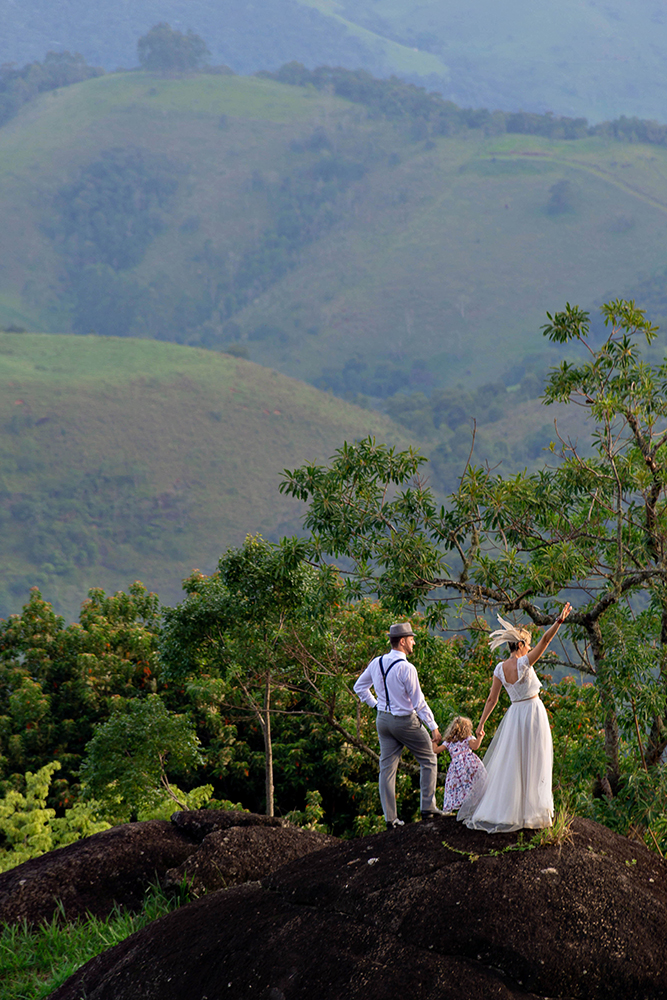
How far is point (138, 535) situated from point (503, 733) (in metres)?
131

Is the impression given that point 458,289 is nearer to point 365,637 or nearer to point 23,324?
point 23,324

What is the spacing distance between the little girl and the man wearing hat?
0.54 meters

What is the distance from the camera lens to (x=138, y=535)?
5330 inches

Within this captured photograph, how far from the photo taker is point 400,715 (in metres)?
9.23

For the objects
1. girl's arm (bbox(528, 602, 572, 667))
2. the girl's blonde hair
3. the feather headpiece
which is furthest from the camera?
the girl's blonde hair

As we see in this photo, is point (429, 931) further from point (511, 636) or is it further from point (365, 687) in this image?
point (365, 687)

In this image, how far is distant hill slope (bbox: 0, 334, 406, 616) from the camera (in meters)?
130

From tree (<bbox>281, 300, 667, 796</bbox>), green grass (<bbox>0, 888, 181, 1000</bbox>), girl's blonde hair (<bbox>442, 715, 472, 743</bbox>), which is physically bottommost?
green grass (<bbox>0, 888, 181, 1000</bbox>)

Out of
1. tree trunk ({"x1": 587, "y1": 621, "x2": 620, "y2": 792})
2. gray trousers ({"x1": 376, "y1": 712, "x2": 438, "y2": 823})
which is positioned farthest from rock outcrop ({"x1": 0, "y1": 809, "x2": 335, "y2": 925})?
tree trunk ({"x1": 587, "y1": 621, "x2": 620, "y2": 792})

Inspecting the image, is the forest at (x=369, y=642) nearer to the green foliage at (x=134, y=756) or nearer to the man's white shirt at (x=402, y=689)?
the green foliage at (x=134, y=756)

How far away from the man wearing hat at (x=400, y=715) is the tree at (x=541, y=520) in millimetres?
1817

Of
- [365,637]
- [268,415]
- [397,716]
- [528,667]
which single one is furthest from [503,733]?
[268,415]

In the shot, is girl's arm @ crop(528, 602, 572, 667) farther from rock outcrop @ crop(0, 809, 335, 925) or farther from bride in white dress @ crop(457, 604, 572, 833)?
rock outcrop @ crop(0, 809, 335, 925)

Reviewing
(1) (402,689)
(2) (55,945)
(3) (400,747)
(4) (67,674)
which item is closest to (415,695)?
(1) (402,689)
